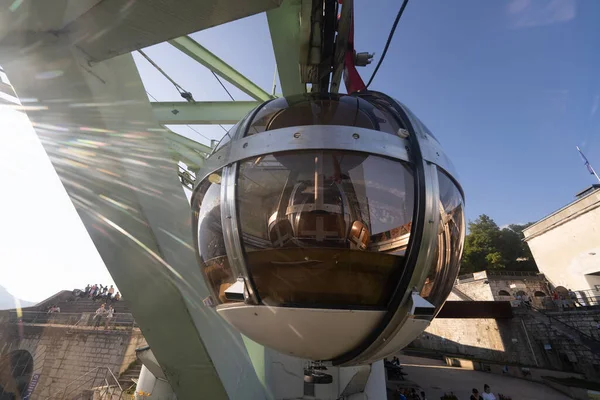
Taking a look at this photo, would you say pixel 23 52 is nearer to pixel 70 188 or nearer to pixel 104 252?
pixel 70 188

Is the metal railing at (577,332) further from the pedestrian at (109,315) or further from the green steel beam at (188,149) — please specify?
the pedestrian at (109,315)

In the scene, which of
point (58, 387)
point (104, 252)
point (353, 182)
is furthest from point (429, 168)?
point (58, 387)

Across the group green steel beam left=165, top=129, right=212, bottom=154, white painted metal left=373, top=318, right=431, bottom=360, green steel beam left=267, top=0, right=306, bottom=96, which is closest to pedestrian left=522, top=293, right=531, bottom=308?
green steel beam left=165, top=129, right=212, bottom=154

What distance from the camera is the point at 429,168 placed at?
3.33 ft

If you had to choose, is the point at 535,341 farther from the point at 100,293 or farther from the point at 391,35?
the point at 100,293

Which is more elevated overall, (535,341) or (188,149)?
(188,149)

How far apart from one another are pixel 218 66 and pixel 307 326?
180 inches

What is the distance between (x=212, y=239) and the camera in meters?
1.14

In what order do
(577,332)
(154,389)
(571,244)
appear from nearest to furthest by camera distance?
(154,389) < (577,332) < (571,244)

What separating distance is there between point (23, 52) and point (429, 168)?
2054 mm

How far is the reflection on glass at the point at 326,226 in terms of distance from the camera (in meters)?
0.95

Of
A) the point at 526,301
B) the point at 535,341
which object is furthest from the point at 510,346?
the point at 526,301

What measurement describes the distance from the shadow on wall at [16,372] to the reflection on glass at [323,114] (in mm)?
21212

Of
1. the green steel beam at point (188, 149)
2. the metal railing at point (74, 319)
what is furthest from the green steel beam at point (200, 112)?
the metal railing at point (74, 319)
